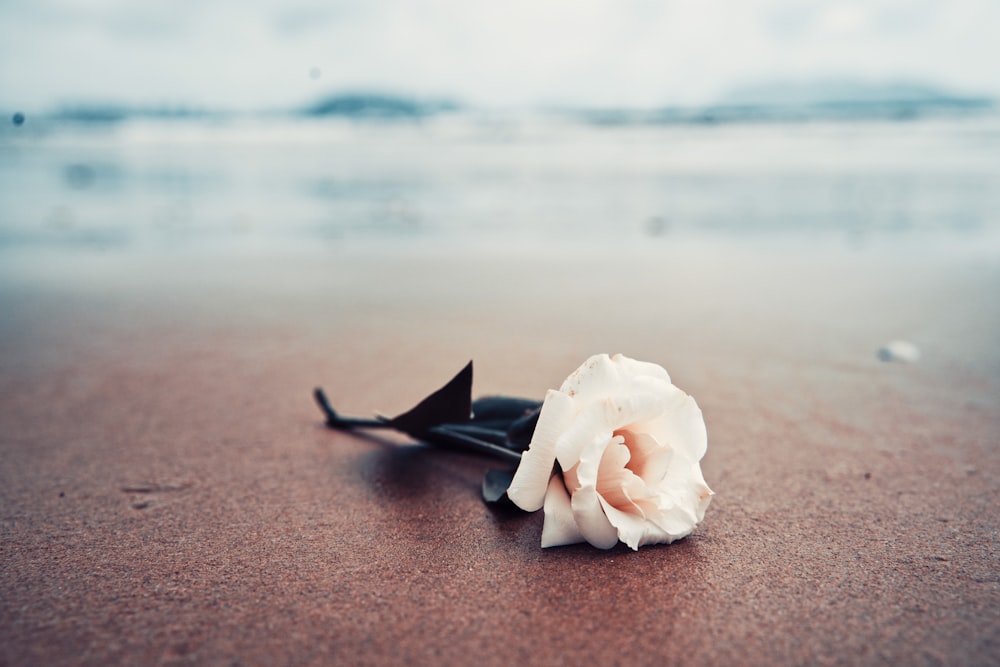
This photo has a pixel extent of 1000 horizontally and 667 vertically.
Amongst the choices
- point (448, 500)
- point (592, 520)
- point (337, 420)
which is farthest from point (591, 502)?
point (337, 420)

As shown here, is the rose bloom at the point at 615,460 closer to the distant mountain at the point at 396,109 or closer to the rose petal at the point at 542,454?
the rose petal at the point at 542,454

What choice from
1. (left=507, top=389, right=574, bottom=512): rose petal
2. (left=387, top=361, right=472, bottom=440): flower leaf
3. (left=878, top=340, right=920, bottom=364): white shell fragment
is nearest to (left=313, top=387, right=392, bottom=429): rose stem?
(left=387, top=361, right=472, bottom=440): flower leaf

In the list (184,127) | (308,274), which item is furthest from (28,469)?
(184,127)

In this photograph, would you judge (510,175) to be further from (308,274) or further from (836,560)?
(836,560)

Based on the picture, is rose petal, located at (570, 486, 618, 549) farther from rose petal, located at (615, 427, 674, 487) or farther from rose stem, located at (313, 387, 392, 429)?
rose stem, located at (313, 387, 392, 429)

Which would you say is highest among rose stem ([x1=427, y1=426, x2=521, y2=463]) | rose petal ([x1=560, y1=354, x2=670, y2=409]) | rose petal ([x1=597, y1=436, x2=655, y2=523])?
rose petal ([x1=560, y1=354, x2=670, y2=409])

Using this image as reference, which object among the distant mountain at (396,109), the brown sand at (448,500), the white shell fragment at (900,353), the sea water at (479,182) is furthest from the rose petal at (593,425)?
the distant mountain at (396,109)
